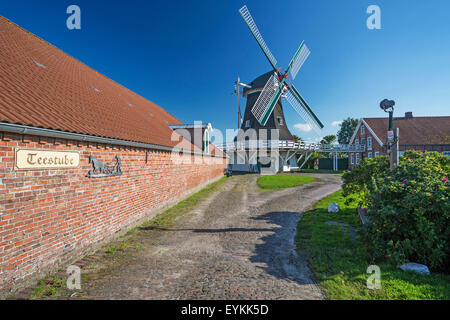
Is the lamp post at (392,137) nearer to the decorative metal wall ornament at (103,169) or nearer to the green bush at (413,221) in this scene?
the green bush at (413,221)

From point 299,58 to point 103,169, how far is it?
28.4 meters

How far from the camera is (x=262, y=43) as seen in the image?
25859 millimetres

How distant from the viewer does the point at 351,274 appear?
366 cm

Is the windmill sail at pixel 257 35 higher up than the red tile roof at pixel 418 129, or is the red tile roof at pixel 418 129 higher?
the windmill sail at pixel 257 35

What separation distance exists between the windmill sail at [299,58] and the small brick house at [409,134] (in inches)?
492

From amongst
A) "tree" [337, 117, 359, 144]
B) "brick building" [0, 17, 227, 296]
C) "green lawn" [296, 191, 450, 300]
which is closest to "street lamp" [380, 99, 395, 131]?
"green lawn" [296, 191, 450, 300]

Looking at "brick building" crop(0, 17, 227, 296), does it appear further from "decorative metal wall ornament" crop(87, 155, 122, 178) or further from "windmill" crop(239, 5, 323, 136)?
"windmill" crop(239, 5, 323, 136)

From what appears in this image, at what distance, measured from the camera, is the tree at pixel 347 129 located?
A: 63219mm

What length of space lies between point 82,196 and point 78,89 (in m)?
4.47

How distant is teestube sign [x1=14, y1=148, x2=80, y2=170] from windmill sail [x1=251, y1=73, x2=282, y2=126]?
22700 millimetres

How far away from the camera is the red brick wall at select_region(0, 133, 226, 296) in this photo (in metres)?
3.15

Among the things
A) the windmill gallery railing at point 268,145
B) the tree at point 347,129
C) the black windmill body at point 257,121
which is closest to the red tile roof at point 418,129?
the windmill gallery railing at point 268,145
